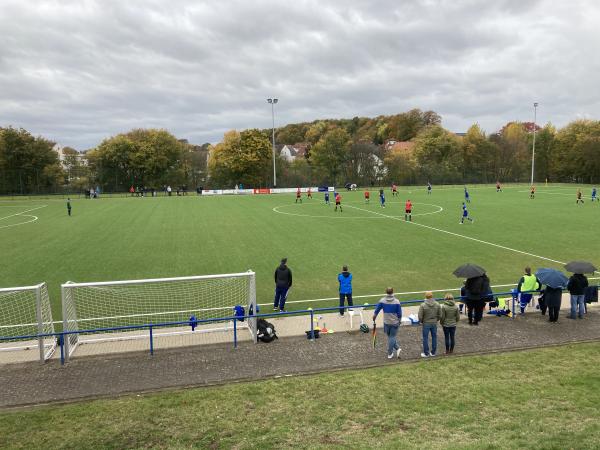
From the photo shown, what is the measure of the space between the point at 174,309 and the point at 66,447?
7836 mm

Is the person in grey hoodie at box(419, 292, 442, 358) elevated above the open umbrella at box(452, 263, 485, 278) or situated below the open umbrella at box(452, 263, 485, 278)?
below

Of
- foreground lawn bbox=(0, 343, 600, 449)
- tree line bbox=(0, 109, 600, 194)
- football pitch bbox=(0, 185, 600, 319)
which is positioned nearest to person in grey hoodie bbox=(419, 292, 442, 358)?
foreground lawn bbox=(0, 343, 600, 449)

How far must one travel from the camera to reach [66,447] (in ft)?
24.5

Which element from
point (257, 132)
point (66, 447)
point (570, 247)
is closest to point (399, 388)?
point (66, 447)

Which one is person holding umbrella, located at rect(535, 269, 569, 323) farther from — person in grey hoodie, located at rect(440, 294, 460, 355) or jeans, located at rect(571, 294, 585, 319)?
person in grey hoodie, located at rect(440, 294, 460, 355)

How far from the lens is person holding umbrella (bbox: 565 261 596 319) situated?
13.1 meters

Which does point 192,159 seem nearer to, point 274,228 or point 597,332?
point 274,228

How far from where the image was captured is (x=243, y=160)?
7838 centimetres

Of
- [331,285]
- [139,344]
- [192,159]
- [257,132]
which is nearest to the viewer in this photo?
[139,344]

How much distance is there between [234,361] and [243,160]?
227 feet

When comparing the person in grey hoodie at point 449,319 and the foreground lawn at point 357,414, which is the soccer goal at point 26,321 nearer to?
the foreground lawn at point 357,414

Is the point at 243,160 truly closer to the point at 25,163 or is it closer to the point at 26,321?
the point at 25,163

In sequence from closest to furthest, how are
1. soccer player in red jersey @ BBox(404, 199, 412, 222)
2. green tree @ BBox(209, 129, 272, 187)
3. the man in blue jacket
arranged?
the man in blue jacket, soccer player in red jersey @ BBox(404, 199, 412, 222), green tree @ BBox(209, 129, 272, 187)

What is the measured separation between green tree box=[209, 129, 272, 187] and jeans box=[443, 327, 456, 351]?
228 feet
